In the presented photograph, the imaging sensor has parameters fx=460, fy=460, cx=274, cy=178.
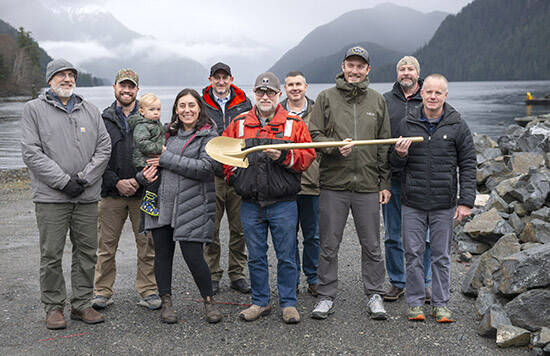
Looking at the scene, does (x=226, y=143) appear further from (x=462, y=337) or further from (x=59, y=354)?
(x=462, y=337)

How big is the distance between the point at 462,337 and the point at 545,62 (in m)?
233

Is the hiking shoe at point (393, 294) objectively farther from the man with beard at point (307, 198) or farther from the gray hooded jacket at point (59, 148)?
the gray hooded jacket at point (59, 148)

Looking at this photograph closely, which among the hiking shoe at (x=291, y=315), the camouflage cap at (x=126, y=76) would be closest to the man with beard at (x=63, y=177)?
the camouflage cap at (x=126, y=76)

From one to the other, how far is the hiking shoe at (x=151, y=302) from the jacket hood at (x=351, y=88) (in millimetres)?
3096

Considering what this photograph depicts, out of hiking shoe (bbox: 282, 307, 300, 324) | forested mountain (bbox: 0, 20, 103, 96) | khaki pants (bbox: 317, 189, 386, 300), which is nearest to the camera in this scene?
hiking shoe (bbox: 282, 307, 300, 324)

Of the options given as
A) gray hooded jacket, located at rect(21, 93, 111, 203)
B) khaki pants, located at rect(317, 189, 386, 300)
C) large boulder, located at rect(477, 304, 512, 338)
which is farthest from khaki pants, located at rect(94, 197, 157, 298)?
large boulder, located at rect(477, 304, 512, 338)

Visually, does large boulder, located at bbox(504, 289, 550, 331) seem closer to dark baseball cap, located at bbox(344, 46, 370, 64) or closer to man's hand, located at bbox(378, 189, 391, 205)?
man's hand, located at bbox(378, 189, 391, 205)

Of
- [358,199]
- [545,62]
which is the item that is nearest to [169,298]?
[358,199]

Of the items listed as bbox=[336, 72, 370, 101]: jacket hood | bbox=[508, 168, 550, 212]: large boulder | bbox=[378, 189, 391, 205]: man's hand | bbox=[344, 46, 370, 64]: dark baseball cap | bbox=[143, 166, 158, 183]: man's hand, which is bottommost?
bbox=[508, 168, 550, 212]: large boulder

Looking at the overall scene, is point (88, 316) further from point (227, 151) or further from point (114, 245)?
point (227, 151)

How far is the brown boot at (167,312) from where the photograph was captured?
4.80 m

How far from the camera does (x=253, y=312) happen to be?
16.0ft

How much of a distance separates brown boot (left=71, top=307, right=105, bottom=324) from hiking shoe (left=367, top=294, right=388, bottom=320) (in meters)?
2.83

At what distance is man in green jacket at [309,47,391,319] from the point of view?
480 centimetres
